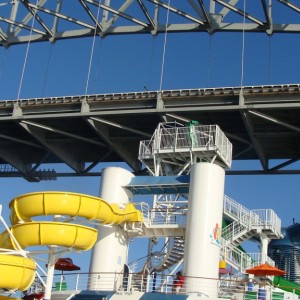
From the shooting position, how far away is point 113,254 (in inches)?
1567

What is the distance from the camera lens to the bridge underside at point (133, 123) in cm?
5019

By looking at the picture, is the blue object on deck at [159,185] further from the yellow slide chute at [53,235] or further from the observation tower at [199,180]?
the yellow slide chute at [53,235]

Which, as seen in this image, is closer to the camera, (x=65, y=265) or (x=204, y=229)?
(x=204, y=229)

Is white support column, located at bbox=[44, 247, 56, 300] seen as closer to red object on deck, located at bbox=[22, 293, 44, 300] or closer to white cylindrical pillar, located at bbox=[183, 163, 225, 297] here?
white cylindrical pillar, located at bbox=[183, 163, 225, 297]

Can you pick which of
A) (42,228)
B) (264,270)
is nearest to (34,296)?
(42,228)

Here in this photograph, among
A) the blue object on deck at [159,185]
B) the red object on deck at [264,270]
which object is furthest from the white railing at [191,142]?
the red object on deck at [264,270]

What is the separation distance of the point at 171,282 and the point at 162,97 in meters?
19.6

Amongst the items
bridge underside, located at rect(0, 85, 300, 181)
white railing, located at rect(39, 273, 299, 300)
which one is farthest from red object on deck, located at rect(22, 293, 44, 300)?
bridge underside, located at rect(0, 85, 300, 181)

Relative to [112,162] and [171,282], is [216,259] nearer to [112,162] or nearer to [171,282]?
[171,282]

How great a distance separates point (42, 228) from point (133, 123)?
93.3 ft

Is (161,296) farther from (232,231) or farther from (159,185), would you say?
(232,231)

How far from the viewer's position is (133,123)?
188 feet

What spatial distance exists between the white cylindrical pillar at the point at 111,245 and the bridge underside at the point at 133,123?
36.6 feet

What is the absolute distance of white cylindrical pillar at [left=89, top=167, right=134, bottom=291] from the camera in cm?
3847
